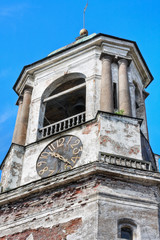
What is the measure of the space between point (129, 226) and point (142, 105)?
272 inches

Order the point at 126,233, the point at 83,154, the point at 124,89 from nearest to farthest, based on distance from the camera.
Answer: the point at 126,233 < the point at 83,154 < the point at 124,89

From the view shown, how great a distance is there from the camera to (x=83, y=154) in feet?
51.8

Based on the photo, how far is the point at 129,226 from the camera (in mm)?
13539

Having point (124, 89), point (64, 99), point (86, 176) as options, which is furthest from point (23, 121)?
point (86, 176)

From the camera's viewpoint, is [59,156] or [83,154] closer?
[83,154]

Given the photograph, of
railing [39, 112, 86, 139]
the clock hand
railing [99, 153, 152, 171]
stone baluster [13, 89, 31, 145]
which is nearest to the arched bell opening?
railing [39, 112, 86, 139]

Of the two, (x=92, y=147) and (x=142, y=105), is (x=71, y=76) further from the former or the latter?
(x=92, y=147)

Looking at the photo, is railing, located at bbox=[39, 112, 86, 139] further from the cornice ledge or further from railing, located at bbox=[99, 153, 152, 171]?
the cornice ledge

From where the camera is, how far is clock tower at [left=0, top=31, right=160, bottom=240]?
1379 cm

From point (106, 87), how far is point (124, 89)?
1.98 ft

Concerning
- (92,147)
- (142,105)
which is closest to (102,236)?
(92,147)

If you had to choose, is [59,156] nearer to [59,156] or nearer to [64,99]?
[59,156]

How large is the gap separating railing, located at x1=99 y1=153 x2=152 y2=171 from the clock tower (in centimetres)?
3

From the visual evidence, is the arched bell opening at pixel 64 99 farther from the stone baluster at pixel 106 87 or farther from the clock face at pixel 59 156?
the clock face at pixel 59 156
